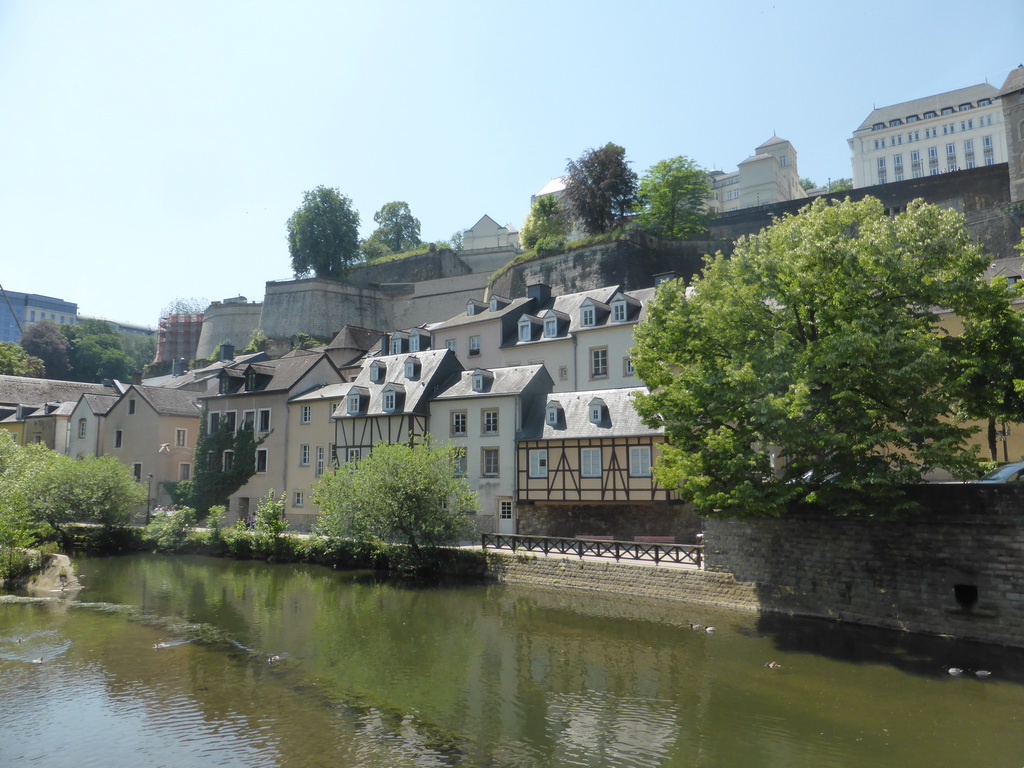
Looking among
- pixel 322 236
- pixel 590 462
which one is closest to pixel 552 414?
pixel 590 462

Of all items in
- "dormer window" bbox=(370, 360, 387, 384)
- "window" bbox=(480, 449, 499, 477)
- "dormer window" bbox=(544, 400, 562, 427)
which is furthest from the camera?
"dormer window" bbox=(370, 360, 387, 384)

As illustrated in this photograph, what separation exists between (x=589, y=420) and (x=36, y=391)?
150 feet

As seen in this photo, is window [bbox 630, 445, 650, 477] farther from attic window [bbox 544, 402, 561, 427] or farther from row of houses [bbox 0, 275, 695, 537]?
attic window [bbox 544, 402, 561, 427]

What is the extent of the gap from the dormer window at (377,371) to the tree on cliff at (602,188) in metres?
19.3

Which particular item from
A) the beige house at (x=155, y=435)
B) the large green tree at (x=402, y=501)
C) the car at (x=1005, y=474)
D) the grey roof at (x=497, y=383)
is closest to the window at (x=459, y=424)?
the grey roof at (x=497, y=383)

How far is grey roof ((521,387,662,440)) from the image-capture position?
84.1ft

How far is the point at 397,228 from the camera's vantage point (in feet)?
257

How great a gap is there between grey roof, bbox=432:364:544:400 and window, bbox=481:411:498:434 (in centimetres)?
76

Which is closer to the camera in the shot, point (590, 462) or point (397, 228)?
point (590, 462)

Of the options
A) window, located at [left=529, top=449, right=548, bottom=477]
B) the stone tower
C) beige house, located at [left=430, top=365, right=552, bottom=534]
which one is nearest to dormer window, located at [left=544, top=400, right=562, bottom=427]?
beige house, located at [left=430, top=365, right=552, bottom=534]

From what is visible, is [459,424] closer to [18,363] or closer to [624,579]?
[624,579]

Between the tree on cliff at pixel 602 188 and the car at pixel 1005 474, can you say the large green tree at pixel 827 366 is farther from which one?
the tree on cliff at pixel 602 188

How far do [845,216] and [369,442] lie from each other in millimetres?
21344

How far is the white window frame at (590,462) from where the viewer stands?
26.0 metres
